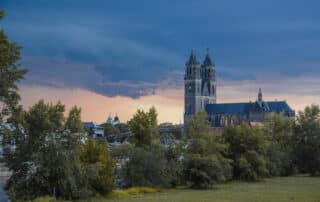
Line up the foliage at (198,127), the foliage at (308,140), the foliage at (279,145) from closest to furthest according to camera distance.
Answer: the foliage at (198,127), the foliage at (279,145), the foliage at (308,140)

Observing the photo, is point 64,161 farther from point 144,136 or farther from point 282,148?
point 282,148

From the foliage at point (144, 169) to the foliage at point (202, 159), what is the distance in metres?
4.53

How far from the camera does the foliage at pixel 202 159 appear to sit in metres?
61.5

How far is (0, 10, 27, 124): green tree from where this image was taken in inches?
1559

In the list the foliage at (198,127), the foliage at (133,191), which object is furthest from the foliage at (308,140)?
→ the foliage at (133,191)

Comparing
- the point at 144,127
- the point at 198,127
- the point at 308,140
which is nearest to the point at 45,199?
the point at 144,127

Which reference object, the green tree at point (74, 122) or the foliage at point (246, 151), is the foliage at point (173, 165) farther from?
Answer: the green tree at point (74, 122)

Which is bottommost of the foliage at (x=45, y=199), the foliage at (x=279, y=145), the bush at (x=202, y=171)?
the foliage at (x=45, y=199)

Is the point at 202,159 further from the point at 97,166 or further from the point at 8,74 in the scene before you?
the point at 8,74

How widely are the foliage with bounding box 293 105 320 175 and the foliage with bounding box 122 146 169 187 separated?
38.1 metres

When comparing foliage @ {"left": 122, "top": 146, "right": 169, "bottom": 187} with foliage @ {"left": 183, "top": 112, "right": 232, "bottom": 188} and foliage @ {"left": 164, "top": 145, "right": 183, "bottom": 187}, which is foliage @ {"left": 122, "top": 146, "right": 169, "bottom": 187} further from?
foliage @ {"left": 183, "top": 112, "right": 232, "bottom": 188}

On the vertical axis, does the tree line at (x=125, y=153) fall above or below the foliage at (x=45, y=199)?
above

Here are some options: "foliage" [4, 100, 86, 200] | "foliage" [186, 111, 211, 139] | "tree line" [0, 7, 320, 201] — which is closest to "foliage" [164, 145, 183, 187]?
"tree line" [0, 7, 320, 201]

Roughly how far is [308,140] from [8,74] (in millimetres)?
63217
